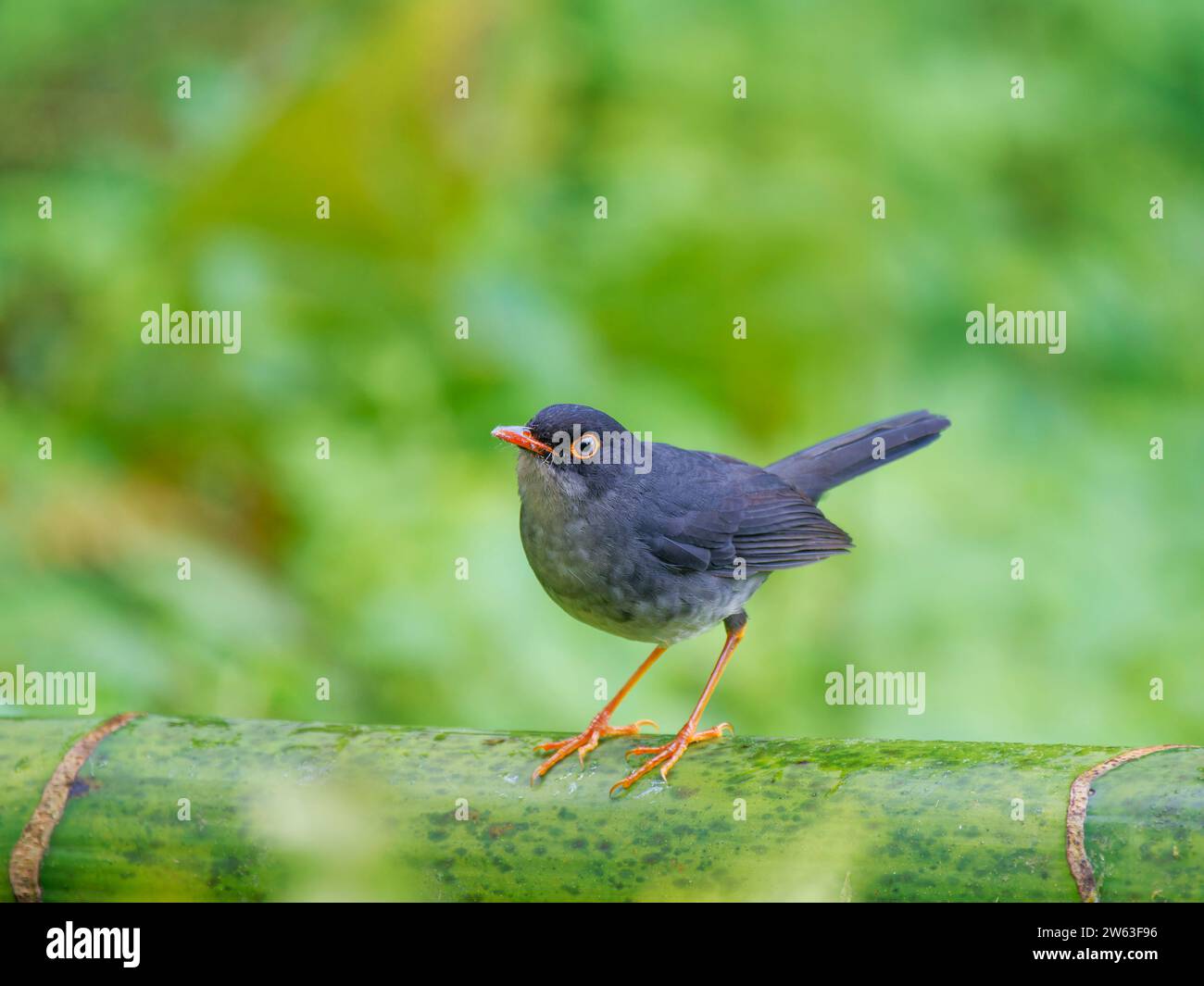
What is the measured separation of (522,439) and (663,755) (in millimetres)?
854

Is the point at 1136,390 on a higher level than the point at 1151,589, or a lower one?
higher

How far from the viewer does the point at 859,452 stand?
13.1ft

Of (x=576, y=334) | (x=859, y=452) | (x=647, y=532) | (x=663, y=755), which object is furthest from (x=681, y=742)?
(x=576, y=334)

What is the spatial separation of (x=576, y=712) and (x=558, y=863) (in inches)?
75.4

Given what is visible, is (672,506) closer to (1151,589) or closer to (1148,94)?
(1151,589)

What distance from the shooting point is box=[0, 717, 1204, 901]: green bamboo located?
2.16 metres

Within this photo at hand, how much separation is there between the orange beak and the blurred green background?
1237 millimetres

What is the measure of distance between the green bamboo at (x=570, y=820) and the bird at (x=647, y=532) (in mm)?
453

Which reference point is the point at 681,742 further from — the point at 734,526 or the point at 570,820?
the point at 734,526

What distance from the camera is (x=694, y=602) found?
3361 millimetres

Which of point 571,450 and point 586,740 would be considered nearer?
point 586,740

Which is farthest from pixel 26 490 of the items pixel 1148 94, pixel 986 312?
pixel 1148 94

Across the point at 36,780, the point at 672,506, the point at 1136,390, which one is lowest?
the point at 36,780

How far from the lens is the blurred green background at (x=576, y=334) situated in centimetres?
444
